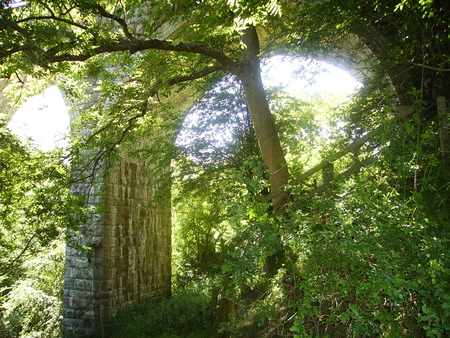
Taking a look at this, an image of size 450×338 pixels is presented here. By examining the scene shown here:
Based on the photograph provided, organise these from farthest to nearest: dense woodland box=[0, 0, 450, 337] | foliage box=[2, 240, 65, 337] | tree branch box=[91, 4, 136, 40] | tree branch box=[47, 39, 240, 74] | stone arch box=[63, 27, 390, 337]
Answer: stone arch box=[63, 27, 390, 337]
foliage box=[2, 240, 65, 337]
tree branch box=[91, 4, 136, 40]
tree branch box=[47, 39, 240, 74]
dense woodland box=[0, 0, 450, 337]

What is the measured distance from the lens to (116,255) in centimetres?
893

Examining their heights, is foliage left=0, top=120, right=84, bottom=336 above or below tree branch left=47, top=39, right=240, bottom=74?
below

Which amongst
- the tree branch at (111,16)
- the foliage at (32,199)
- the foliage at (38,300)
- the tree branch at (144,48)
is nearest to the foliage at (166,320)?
the foliage at (38,300)

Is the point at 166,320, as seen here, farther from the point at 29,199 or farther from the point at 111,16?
the point at 111,16

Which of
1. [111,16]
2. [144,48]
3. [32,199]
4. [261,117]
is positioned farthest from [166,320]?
[111,16]

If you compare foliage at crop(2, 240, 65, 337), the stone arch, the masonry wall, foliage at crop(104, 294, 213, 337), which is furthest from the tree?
foliage at crop(2, 240, 65, 337)

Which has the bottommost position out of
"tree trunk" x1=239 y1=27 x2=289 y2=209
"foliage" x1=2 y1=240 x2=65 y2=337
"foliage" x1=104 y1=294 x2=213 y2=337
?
"foliage" x1=104 y1=294 x2=213 y2=337

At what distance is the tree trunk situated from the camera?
21.3ft

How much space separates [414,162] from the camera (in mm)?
3115

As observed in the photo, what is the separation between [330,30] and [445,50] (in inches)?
55.0

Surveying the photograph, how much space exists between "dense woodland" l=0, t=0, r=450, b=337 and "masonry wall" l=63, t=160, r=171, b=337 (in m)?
0.59

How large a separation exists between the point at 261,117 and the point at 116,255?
189 inches

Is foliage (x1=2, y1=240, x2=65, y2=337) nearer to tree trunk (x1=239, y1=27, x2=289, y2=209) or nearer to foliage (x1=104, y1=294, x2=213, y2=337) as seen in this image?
foliage (x1=104, y1=294, x2=213, y2=337)

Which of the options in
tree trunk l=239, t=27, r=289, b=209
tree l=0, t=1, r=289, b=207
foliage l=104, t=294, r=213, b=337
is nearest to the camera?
tree l=0, t=1, r=289, b=207
